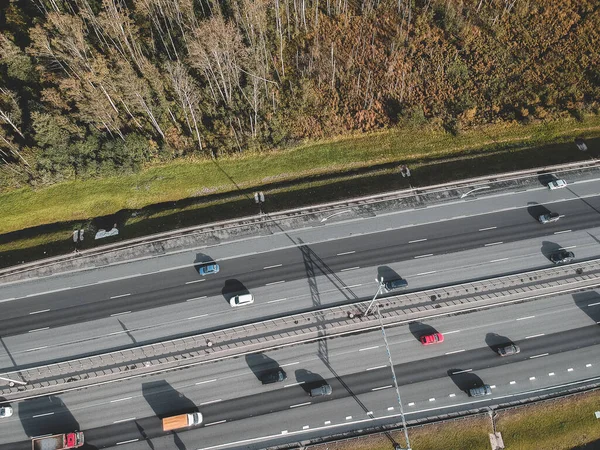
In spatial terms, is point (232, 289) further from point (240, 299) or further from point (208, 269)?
point (208, 269)

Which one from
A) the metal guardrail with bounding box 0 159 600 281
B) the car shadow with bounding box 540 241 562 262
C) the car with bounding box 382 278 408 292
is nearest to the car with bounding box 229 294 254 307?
the metal guardrail with bounding box 0 159 600 281

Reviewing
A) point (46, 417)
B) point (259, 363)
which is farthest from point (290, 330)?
point (46, 417)

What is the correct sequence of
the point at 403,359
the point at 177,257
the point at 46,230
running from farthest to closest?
the point at 46,230
the point at 177,257
the point at 403,359

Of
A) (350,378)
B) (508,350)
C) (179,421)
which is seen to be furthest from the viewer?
(508,350)

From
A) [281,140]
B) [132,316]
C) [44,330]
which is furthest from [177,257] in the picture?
[281,140]

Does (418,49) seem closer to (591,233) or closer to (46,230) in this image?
(591,233)
